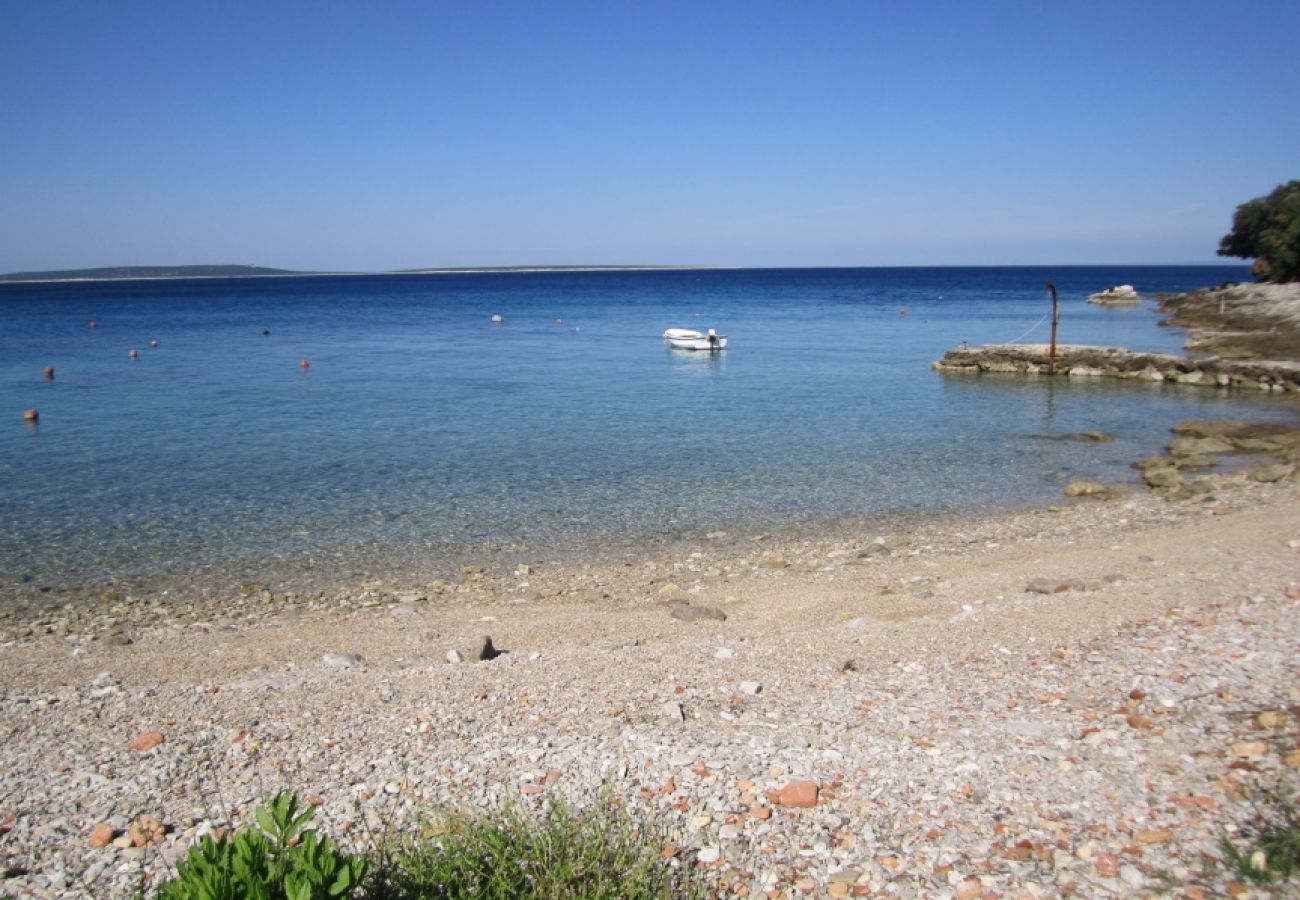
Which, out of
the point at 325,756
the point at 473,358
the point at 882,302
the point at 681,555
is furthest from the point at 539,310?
the point at 325,756

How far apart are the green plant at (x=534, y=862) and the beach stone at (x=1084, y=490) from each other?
562 inches

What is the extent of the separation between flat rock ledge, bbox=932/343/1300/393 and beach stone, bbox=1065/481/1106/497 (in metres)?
17.6

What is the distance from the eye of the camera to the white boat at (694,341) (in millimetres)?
45000

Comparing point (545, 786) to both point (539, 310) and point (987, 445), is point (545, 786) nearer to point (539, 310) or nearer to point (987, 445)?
point (987, 445)

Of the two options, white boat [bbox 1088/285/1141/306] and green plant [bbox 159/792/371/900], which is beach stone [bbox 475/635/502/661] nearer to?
green plant [bbox 159/792/371/900]

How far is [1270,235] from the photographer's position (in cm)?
6362

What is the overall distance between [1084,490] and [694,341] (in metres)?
29.9

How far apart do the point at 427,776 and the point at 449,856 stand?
Answer: 1.31 meters

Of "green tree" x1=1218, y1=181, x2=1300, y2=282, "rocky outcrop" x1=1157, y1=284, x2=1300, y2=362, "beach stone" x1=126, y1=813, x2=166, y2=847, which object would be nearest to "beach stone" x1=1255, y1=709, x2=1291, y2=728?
"beach stone" x1=126, y1=813, x2=166, y2=847

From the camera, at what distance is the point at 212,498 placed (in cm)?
1647

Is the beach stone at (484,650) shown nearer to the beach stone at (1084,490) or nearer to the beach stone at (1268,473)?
the beach stone at (1084,490)

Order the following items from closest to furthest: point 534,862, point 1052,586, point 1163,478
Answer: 1. point 534,862
2. point 1052,586
3. point 1163,478

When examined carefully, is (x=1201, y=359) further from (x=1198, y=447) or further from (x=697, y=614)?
(x=697, y=614)

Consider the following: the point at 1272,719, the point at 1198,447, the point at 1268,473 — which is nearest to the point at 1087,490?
the point at 1268,473
